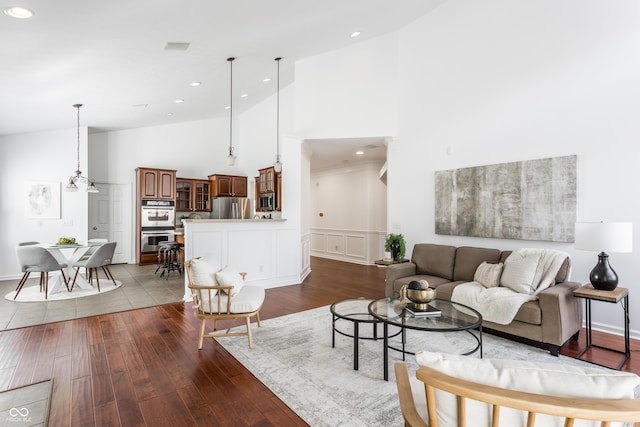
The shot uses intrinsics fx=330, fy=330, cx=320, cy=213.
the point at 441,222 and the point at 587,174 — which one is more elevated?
the point at 587,174

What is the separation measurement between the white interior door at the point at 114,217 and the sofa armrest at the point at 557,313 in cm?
874

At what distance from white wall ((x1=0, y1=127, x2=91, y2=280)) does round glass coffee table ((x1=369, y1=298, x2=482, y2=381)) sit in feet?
22.4

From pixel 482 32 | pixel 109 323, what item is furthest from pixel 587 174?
pixel 109 323

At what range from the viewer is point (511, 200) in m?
4.27

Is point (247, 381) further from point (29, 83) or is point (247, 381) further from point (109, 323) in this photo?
point (29, 83)

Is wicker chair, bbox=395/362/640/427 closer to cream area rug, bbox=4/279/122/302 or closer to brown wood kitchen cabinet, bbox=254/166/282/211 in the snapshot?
cream area rug, bbox=4/279/122/302

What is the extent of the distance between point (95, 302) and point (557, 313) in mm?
5770

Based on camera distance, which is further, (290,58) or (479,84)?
(290,58)

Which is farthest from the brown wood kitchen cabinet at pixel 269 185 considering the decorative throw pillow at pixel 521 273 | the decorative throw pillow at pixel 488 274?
the decorative throw pillow at pixel 521 273

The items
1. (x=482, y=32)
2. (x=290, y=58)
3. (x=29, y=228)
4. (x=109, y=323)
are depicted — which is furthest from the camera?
(x=29, y=228)

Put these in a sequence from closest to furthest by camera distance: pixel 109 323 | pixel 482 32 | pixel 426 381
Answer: pixel 426 381 < pixel 109 323 < pixel 482 32

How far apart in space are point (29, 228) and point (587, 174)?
360 inches

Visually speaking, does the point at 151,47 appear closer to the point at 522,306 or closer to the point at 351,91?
the point at 351,91

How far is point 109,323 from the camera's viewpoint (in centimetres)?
395
